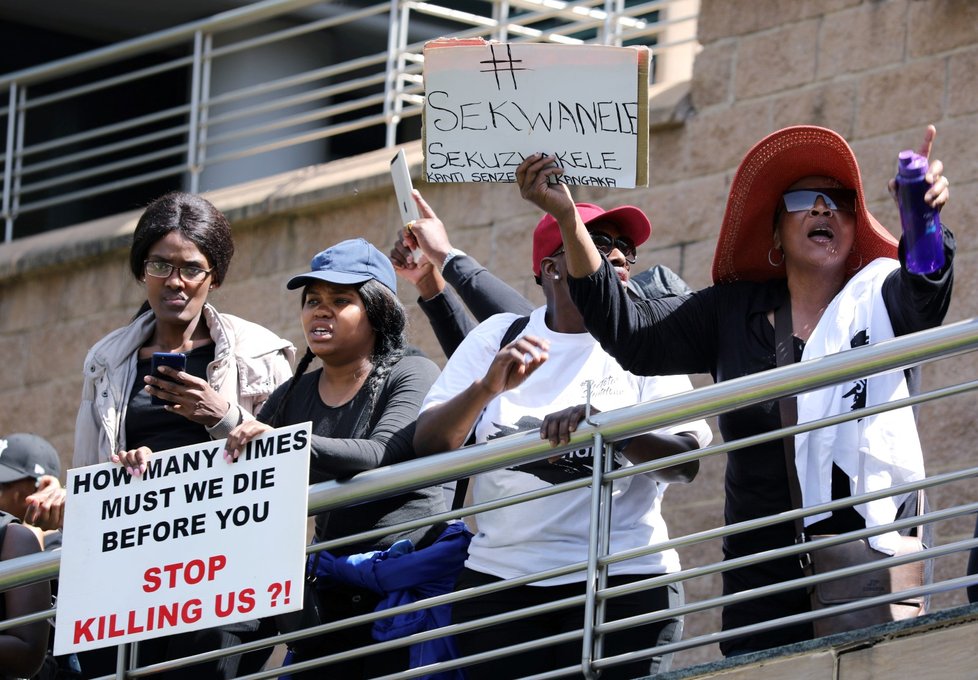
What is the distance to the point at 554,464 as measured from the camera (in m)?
5.51

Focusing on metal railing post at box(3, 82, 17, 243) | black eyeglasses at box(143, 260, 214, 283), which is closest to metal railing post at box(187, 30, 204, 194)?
metal railing post at box(3, 82, 17, 243)

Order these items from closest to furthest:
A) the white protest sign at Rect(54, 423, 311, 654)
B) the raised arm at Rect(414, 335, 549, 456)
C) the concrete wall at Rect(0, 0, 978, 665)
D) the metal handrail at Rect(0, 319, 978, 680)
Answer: the metal handrail at Rect(0, 319, 978, 680), the raised arm at Rect(414, 335, 549, 456), the white protest sign at Rect(54, 423, 311, 654), the concrete wall at Rect(0, 0, 978, 665)

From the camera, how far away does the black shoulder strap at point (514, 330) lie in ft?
19.4

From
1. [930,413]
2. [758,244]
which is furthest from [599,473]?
[930,413]

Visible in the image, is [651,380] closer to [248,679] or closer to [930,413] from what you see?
[248,679]

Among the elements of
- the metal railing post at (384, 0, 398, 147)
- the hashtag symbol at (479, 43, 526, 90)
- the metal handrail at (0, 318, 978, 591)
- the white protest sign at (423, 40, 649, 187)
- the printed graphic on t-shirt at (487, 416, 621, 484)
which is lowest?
the metal handrail at (0, 318, 978, 591)

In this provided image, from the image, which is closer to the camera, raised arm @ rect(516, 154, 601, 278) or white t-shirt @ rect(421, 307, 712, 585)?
raised arm @ rect(516, 154, 601, 278)

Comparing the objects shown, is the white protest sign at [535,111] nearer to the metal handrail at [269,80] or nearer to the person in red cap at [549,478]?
the person in red cap at [549,478]

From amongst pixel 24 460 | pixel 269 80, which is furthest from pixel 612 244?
pixel 269 80

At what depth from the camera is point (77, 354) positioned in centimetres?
1036

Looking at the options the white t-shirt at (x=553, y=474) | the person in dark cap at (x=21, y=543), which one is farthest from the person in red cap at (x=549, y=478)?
the person in dark cap at (x=21, y=543)

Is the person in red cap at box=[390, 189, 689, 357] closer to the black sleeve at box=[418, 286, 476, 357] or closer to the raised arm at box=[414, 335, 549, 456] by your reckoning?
the black sleeve at box=[418, 286, 476, 357]

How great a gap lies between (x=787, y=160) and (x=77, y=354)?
5.58m

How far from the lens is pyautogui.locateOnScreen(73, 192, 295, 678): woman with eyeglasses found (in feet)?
20.6
